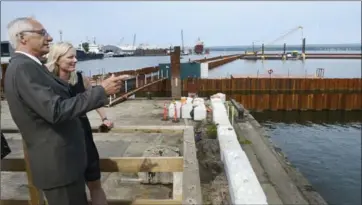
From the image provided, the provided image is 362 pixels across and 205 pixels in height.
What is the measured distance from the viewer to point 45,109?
1.87 m

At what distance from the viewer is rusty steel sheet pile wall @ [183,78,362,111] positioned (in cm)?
2741

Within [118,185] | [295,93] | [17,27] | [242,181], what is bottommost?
[295,93]

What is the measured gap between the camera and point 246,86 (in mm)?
28359

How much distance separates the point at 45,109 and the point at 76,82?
1.04m

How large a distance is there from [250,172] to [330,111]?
87.2ft

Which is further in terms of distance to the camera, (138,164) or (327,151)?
(327,151)

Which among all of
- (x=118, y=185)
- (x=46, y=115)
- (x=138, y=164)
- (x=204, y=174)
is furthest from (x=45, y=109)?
(x=204, y=174)

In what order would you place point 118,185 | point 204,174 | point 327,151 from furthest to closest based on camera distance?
1. point 327,151
2. point 204,174
3. point 118,185

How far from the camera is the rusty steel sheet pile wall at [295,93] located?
2741cm

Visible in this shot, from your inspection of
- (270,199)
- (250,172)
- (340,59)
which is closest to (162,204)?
(250,172)

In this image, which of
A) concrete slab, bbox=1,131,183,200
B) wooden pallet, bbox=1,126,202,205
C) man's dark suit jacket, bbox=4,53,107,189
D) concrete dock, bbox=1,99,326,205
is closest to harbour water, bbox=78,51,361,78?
concrete dock, bbox=1,99,326,205

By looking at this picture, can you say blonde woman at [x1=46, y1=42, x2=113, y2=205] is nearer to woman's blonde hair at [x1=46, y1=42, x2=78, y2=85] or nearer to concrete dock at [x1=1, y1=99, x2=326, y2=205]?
woman's blonde hair at [x1=46, y1=42, x2=78, y2=85]

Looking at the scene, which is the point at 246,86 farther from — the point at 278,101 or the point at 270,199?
the point at 270,199

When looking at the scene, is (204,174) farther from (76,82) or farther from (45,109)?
(45,109)
